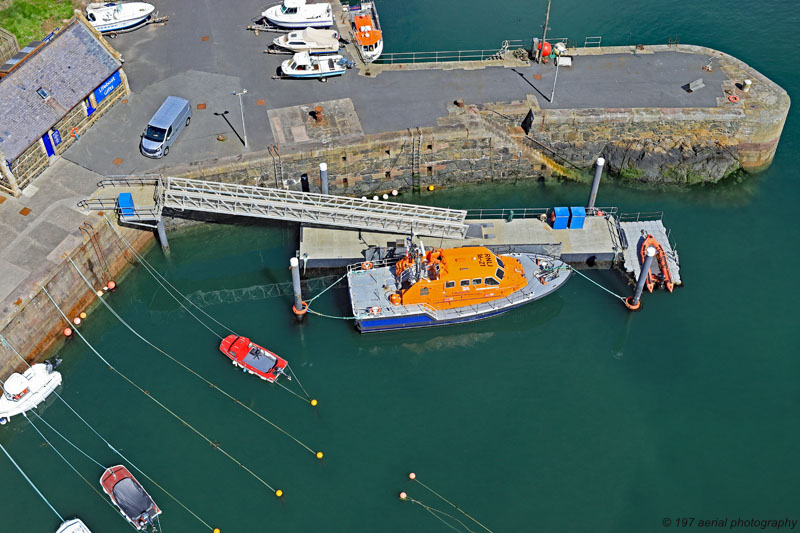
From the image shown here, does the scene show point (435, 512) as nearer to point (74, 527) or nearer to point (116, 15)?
point (74, 527)

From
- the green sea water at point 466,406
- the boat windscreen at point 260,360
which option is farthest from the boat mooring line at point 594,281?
the boat windscreen at point 260,360

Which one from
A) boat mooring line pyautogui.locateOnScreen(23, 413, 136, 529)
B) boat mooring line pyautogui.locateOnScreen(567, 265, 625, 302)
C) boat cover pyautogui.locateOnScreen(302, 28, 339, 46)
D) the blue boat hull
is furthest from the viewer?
boat cover pyautogui.locateOnScreen(302, 28, 339, 46)

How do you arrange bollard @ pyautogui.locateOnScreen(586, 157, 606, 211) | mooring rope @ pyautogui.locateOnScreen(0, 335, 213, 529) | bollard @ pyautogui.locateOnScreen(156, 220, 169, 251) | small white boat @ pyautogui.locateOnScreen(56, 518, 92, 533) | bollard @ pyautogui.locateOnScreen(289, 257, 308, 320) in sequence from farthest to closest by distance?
1. bollard @ pyautogui.locateOnScreen(586, 157, 606, 211)
2. bollard @ pyautogui.locateOnScreen(156, 220, 169, 251)
3. bollard @ pyautogui.locateOnScreen(289, 257, 308, 320)
4. mooring rope @ pyautogui.locateOnScreen(0, 335, 213, 529)
5. small white boat @ pyautogui.locateOnScreen(56, 518, 92, 533)

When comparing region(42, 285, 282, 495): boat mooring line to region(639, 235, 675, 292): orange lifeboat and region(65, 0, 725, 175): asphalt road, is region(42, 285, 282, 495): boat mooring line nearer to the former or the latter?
region(65, 0, 725, 175): asphalt road

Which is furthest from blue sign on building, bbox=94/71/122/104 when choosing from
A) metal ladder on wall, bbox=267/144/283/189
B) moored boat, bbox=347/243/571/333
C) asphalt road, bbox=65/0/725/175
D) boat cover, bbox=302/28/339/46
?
moored boat, bbox=347/243/571/333

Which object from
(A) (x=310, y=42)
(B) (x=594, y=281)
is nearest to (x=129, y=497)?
(B) (x=594, y=281)

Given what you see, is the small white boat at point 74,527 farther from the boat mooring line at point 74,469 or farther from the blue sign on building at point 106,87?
the blue sign on building at point 106,87
